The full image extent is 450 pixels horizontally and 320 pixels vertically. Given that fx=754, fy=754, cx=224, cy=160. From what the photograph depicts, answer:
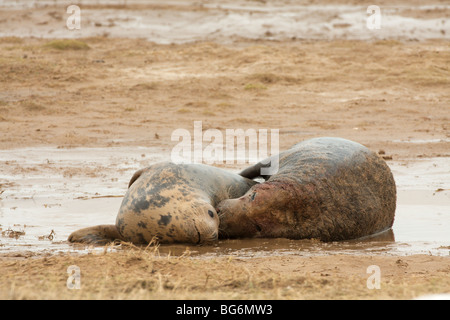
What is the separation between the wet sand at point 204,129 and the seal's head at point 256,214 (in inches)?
4.9

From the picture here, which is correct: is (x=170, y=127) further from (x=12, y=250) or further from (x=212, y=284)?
(x=212, y=284)

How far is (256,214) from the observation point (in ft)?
22.2

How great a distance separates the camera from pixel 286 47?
21.8m

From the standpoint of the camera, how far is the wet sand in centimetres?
489

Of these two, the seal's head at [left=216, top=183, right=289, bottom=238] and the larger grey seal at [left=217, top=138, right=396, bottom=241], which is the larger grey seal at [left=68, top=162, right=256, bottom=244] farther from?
the larger grey seal at [left=217, top=138, right=396, bottom=241]

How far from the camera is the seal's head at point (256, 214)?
673 cm

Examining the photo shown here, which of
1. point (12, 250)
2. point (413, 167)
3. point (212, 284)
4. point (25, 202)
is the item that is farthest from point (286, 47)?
point (212, 284)

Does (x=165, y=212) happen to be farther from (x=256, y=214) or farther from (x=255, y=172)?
(x=255, y=172)

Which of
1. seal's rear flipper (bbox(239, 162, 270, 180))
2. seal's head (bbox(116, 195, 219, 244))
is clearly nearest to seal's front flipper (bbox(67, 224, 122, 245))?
seal's head (bbox(116, 195, 219, 244))

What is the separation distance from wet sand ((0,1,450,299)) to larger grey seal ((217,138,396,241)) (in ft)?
0.62

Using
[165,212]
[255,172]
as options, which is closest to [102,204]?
[255,172]

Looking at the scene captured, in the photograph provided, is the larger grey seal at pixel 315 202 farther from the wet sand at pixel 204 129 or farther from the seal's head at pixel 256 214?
the wet sand at pixel 204 129

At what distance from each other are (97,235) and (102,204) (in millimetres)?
1626

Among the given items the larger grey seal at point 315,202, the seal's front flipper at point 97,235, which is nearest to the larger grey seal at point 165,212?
the seal's front flipper at point 97,235
